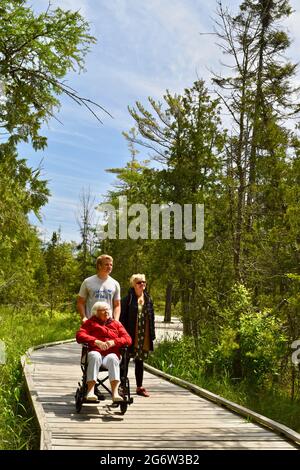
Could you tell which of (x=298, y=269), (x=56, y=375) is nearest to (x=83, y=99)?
(x=56, y=375)

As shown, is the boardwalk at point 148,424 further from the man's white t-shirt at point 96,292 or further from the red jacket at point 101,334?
the man's white t-shirt at point 96,292

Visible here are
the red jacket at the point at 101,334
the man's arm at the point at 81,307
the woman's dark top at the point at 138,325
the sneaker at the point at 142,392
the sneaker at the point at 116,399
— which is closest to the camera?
the sneaker at the point at 116,399

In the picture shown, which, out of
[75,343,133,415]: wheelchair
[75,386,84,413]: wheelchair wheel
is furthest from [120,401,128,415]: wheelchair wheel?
[75,386,84,413]: wheelchair wheel

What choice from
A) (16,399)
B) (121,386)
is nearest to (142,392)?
(121,386)

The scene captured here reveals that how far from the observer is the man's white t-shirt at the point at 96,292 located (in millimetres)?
6652

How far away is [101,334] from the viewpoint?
246 inches

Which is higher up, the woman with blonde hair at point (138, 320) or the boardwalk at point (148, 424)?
the woman with blonde hair at point (138, 320)

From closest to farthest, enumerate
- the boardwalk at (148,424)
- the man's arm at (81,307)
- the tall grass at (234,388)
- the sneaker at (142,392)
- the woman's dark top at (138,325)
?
1. the boardwalk at (148,424)
2. the man's arm at (81,307)
3. the woman's dark top at (138,325)
4. the sneaker at (142,392)
5. the tall grass at (234,388)

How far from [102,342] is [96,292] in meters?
0.79

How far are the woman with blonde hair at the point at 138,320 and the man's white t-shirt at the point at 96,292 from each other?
1.30 ft

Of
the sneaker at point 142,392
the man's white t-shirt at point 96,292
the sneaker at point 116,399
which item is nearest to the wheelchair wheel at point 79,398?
the sneaker at point 116,399

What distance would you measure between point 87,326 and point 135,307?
100 cm

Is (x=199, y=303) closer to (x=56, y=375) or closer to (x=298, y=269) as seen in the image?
(x=298, y=269)

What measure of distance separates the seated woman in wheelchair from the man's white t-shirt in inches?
12.1
